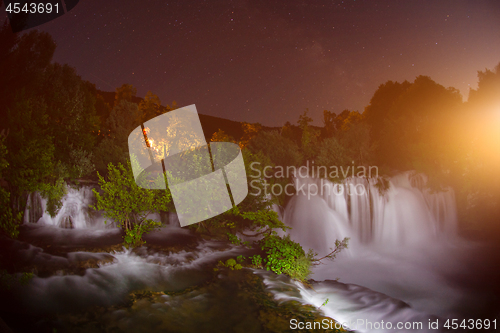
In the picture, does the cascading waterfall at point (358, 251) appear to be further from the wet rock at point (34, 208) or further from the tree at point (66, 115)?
the tree at point (66, 115)

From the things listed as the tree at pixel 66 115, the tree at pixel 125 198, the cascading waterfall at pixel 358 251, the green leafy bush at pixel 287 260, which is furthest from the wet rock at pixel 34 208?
the green leafy bush at pixel 287 260

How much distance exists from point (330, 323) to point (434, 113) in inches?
1045

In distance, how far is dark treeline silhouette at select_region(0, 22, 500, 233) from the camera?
1351 cm

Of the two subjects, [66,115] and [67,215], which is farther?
[66,115]

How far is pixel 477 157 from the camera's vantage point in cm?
2266

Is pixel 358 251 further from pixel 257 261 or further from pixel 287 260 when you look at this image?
pixel 257 261

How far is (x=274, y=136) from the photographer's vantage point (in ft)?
86.9

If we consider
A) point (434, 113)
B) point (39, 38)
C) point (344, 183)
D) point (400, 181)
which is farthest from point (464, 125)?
A: point (39, 38)

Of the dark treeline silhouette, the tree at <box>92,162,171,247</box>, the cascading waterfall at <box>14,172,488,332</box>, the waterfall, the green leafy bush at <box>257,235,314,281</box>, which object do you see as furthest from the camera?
the waterfall

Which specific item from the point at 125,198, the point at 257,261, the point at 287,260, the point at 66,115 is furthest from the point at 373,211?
the point at 66,115

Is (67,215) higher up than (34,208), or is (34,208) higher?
(34,208)

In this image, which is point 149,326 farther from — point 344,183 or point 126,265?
point 344,183
